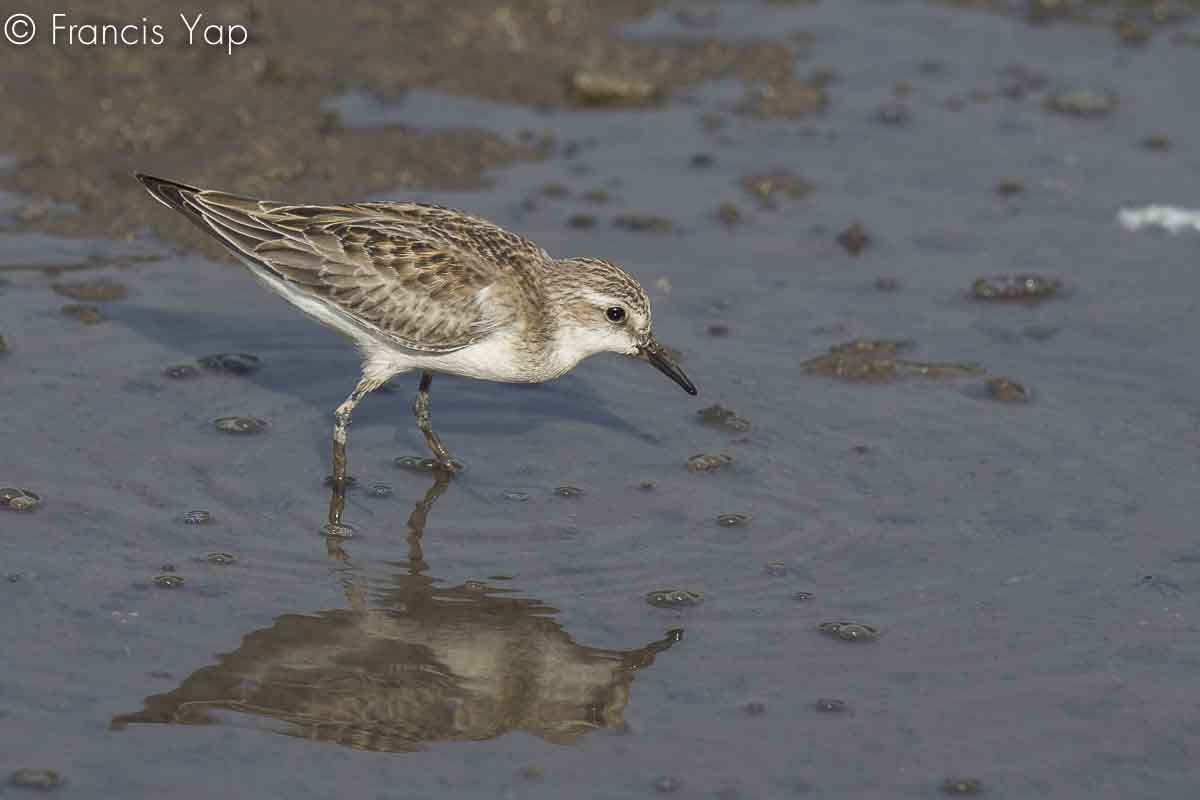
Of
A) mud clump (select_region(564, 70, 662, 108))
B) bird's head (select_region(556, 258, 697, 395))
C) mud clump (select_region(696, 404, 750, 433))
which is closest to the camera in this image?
bird's head (select_region(556, 258, 697, 395))

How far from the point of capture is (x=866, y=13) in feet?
55.9

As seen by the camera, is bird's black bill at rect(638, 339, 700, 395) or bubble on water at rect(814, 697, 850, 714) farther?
bird's black bill at rect(638, 339, 700, 395)

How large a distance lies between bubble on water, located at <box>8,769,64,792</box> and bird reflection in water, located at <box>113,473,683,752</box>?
1.55 ft

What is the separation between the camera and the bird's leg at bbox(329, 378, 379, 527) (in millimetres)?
9914

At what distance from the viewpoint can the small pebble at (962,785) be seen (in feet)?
24.3

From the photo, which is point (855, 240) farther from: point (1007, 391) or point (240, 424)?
point (240, 424)

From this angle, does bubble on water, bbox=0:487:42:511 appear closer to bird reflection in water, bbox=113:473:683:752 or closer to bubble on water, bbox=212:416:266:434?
bubble on water, bbox=212:416:266:434

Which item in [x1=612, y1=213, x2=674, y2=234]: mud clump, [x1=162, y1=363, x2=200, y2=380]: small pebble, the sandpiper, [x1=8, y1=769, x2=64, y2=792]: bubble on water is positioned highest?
[x1=612, y1=213, x2=674, y2=234]: mud clump

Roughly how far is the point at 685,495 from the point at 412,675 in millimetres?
2476

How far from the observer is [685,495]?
33.2ft

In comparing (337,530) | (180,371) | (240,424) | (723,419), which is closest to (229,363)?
(180,371)

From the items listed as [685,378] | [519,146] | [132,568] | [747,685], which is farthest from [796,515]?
[519,146]

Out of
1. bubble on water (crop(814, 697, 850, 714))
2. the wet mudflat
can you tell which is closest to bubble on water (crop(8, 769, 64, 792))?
the wet mudflat

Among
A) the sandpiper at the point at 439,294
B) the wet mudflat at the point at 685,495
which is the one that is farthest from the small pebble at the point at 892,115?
the sandpiper at the point at 439,294
